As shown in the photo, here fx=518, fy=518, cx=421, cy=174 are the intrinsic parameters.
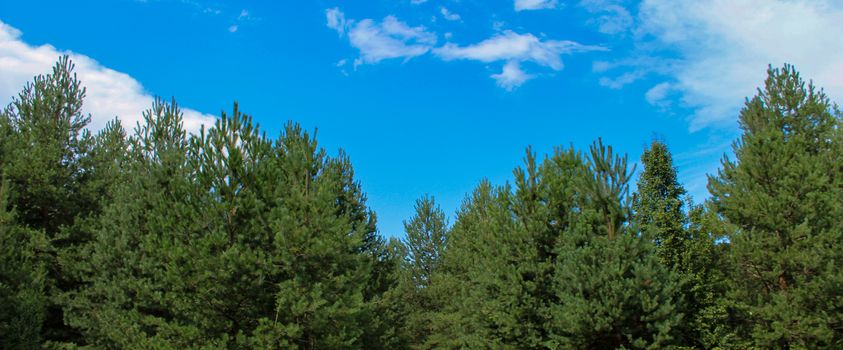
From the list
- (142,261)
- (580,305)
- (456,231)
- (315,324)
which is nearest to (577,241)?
(580,305)

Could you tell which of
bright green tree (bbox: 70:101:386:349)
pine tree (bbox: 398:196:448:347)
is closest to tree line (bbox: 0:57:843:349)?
bright green tree (bbox: 70:101:386:349)

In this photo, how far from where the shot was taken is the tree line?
→ 13125 mm

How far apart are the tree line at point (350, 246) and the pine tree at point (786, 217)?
0.23 ft

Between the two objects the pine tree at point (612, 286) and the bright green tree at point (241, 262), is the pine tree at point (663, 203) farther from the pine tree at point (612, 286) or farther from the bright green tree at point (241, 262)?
the bright green tree at point (241, 262)

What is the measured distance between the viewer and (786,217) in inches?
732

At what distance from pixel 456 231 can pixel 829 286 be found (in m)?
17.4

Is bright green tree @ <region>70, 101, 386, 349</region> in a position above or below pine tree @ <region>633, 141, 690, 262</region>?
below

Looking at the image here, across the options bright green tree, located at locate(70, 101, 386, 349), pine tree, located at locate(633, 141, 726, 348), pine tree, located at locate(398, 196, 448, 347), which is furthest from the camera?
pine tree, located at locate(398, 196, 448, 347)

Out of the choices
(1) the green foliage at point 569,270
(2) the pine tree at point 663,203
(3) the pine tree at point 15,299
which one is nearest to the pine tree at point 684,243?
(2) the pine tree at point 663,203

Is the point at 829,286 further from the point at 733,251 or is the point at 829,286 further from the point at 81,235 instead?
the point at 81,235

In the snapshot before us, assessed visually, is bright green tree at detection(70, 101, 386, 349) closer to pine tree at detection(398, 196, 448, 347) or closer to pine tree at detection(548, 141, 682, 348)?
pine tree at detection(548, 141, 682, 348)

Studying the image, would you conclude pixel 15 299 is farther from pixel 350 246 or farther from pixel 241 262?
pixel 350 246

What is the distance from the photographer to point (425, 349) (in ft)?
92.6

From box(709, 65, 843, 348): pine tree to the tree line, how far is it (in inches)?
2.7
